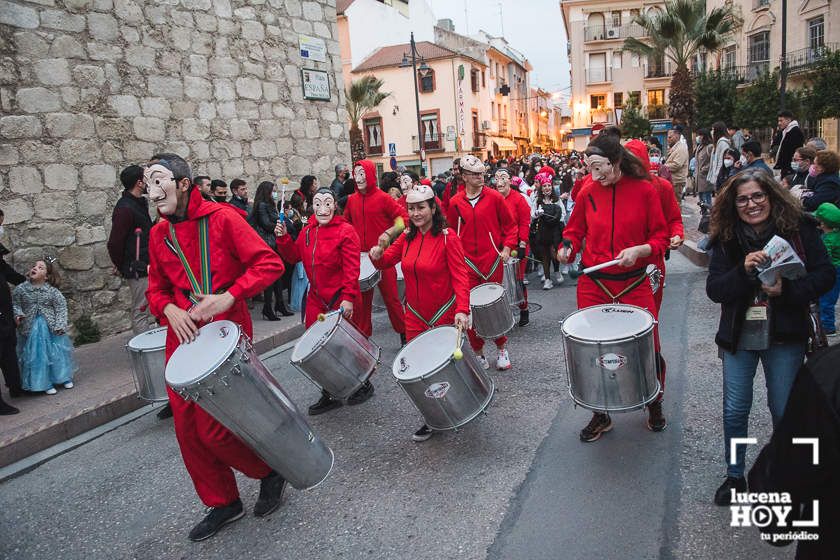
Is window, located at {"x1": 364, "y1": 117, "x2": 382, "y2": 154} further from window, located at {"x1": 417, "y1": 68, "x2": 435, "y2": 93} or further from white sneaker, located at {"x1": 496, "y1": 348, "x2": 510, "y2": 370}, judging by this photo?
white sneaker, located at {"x1": 496, "y1": 348, "x2": 510, "y2": 370}

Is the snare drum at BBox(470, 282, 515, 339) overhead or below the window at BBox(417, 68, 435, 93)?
below

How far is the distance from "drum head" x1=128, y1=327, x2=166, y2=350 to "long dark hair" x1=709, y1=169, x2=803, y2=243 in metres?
4.04

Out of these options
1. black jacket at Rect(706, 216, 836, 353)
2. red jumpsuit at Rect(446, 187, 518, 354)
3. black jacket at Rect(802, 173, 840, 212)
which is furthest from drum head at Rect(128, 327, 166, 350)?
black jacket at Rect(802, 173, 840, 212)

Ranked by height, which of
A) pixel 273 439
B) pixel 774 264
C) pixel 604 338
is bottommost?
pixel 273 439

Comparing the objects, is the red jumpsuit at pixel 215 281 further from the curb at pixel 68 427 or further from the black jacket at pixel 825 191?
the black jacket at pixel 825 191

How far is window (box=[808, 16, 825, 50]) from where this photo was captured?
28859 mm

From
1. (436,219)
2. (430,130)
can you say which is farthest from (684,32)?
(436,219)

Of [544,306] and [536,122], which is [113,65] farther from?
[536,122]

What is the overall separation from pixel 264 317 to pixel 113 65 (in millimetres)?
3905

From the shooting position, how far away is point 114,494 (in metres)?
4.11

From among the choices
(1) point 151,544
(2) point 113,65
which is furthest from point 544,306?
(2) point 113,65

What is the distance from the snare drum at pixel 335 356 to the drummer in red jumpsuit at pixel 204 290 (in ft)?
3.00

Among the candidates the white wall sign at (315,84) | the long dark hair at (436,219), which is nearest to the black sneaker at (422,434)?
the long dark hair at (436,219)

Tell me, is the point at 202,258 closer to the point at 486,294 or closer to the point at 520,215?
the point at 486,294
